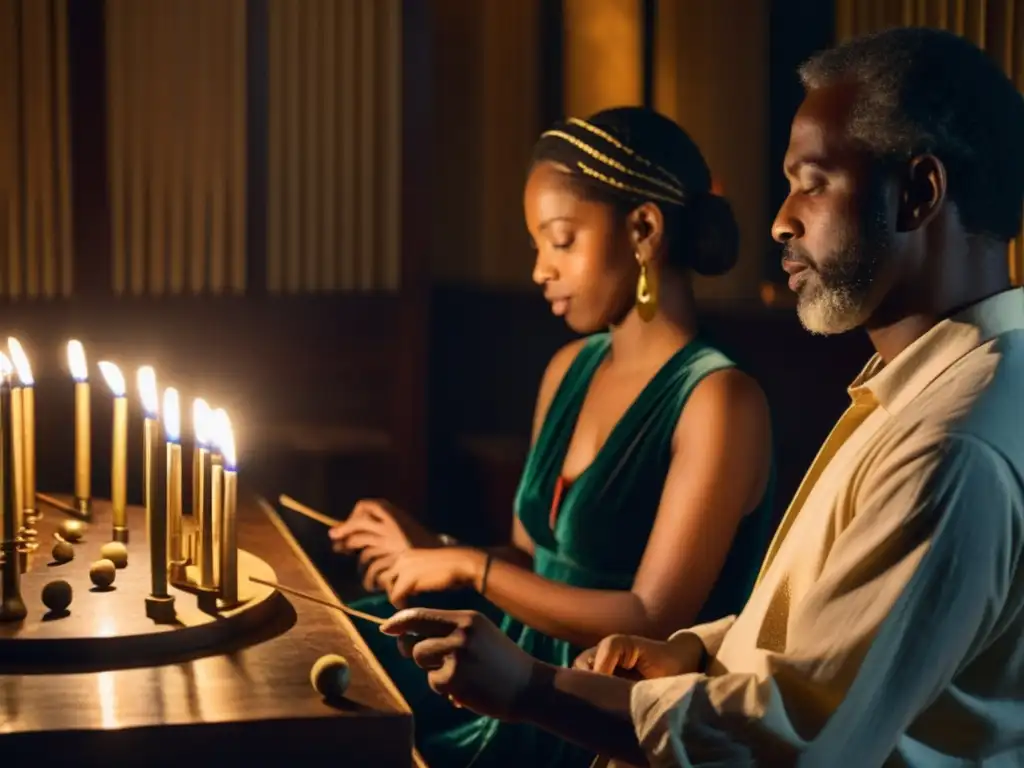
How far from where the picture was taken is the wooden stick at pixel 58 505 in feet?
8.26

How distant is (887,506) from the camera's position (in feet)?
4.44

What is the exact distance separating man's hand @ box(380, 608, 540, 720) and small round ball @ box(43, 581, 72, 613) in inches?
19.6

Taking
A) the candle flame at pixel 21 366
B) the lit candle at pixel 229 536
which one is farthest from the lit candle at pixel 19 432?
the lit candle at pixel 229 536

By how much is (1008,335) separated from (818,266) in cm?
21

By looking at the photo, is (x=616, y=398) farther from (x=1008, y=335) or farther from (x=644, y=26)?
(x=644, y=26)

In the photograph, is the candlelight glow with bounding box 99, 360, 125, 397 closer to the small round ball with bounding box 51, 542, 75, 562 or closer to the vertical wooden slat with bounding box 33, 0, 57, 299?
the small round ball with bounding box 51, 542, 75, 562

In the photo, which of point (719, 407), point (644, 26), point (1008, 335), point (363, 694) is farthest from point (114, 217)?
point (1008, 335)

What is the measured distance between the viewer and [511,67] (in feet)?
14.9

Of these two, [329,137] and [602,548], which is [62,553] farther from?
[329,137]

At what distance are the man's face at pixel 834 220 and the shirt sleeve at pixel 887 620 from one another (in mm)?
223

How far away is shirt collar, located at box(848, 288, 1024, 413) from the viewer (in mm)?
1469

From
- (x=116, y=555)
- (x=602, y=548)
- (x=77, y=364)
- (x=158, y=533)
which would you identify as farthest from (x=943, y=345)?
(x=77, y=364)

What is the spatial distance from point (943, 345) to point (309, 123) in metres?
3.27

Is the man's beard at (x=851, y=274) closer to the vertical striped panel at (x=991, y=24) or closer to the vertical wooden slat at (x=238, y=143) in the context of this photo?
the vertical striped panel at (x=991, y=24)
